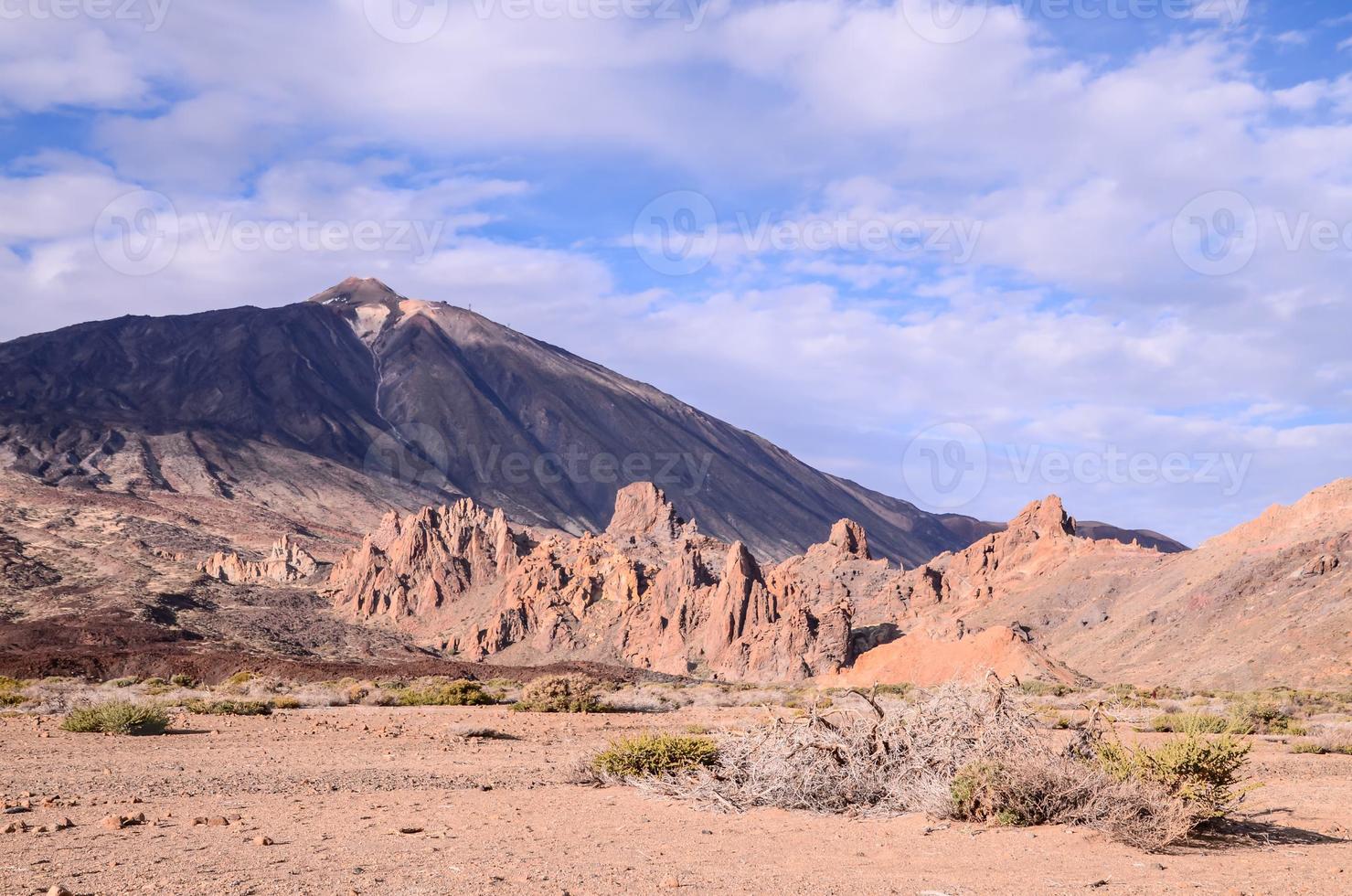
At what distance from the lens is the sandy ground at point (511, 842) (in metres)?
7.18

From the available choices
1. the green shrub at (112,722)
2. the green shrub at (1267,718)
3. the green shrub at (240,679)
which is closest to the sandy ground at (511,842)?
the green shrub at (112,722)

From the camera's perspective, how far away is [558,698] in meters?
22.6

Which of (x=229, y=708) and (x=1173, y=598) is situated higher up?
(x=1173, y=598)

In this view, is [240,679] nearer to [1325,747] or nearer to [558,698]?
[558,698]

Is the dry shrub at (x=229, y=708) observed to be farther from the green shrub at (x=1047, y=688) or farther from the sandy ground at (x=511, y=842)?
the green shrub at (x=1047, y=688)

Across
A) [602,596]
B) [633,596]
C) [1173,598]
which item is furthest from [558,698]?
[1173,598]

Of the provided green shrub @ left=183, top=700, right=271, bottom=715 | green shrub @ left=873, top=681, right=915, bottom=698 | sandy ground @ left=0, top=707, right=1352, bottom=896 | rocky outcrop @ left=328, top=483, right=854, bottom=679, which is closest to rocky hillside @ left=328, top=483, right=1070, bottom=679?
rocky outcrop @ left=328, top=483, right=854, bottom=679

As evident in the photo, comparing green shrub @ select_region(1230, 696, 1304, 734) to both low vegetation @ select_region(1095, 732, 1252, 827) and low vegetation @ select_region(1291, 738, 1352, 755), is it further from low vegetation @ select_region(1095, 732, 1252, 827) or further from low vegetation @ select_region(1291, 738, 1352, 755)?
low vegetation @ select_region(1095, 732, 1252, 827)

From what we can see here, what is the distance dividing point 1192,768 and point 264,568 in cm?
7134

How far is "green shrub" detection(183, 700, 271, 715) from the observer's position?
19.9 meters

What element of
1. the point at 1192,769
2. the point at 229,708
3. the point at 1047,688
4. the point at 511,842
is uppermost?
the point at 1192,769

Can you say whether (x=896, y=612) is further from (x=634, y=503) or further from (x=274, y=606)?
(x=274, y=606)

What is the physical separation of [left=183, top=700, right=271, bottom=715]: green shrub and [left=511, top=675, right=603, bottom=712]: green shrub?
5.22m

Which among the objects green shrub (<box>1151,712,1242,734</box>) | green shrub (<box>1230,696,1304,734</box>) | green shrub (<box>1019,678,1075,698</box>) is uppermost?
green shrub (<box>1151,712,1242,734</box>)
